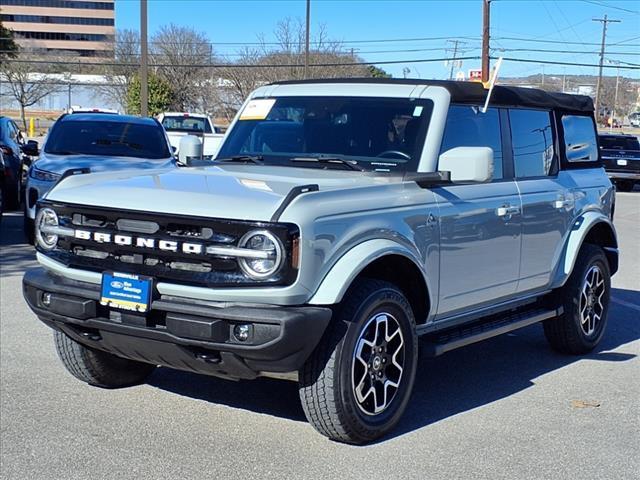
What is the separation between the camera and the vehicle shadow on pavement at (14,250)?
9.67 m

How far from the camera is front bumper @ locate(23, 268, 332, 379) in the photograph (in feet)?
13.1

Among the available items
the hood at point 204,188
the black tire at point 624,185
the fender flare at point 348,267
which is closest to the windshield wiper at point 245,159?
the hood at point 204,188

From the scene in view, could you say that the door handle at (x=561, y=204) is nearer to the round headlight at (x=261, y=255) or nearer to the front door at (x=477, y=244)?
the front door at (x=477, y=244)

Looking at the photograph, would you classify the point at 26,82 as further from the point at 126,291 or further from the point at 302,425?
the point at 126,291

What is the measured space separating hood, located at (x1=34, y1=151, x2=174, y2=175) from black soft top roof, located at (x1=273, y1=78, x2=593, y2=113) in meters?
4.35

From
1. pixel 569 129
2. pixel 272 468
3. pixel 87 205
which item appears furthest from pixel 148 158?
pixel 272 468

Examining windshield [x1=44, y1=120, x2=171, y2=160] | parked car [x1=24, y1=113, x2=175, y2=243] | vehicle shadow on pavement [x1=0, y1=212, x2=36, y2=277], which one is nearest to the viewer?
vehicle shadow on pavement [x1=0, y1=212, x2=36, y2=277]

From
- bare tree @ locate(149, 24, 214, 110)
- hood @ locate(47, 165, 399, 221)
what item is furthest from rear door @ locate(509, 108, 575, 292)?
bare tree @ locate(149, 24, 214, 110)

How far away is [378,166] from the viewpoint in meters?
5.23

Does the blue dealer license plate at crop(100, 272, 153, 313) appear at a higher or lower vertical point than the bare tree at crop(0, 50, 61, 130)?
lower

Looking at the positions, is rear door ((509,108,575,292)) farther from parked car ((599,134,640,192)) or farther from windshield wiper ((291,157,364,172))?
parked car ((599,134,640,192))

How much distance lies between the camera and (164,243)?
4207 mm

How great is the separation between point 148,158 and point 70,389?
247 inches

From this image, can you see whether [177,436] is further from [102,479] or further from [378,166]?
[378,166]
